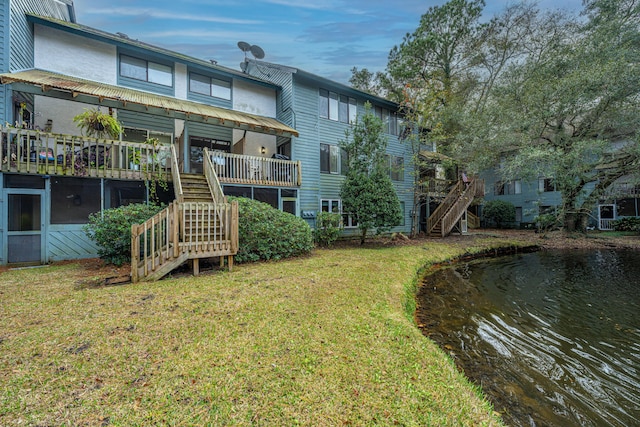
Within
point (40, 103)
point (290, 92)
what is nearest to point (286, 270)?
point (290, 92)

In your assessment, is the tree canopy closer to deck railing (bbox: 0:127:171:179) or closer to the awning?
the awning

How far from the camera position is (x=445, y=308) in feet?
19.6

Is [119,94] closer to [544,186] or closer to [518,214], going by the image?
[518,214]

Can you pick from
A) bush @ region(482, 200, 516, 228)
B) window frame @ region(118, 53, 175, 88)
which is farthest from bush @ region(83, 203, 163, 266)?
bush @ region(482, 200, 516, 228)

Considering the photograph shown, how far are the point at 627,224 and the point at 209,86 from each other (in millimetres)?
28590

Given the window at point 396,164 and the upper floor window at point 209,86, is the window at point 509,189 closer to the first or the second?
the window at point 396,164

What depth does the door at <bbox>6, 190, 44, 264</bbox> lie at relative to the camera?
25.0ft

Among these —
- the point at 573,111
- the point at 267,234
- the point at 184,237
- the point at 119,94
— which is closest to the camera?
the point at 184,237

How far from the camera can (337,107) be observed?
14992mm

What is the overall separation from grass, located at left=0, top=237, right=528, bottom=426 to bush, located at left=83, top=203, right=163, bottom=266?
183cm

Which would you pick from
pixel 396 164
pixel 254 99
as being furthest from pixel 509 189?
pixel 254 99

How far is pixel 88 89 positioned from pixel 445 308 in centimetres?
1230

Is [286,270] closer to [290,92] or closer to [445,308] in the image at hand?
[445,308]

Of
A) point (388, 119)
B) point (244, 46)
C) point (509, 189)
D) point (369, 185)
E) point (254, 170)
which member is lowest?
point (369, 185)
